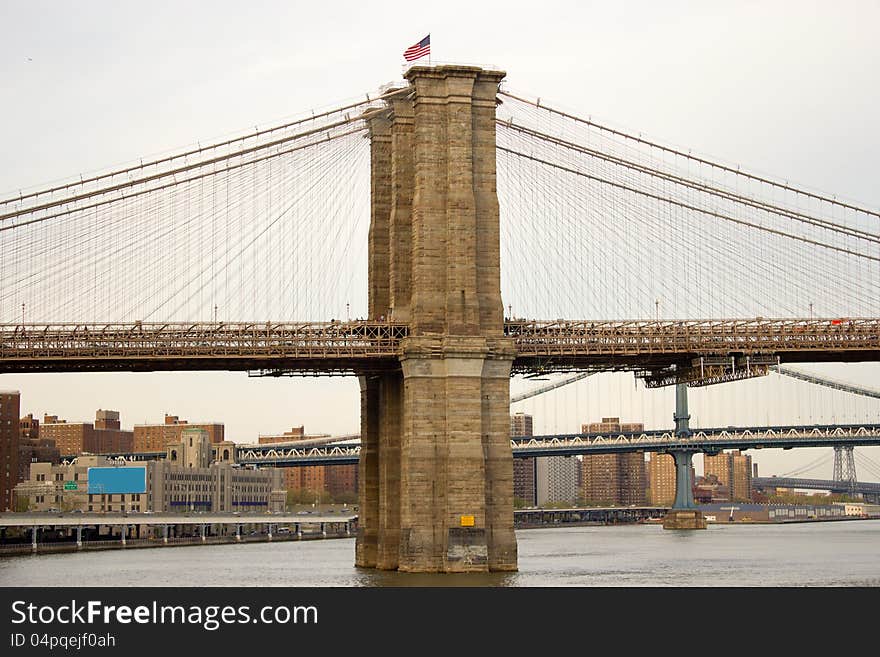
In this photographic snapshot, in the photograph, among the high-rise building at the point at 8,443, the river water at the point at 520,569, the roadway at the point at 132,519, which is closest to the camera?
the river water at the point at 520,569

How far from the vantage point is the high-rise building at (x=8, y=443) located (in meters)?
186

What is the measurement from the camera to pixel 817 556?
4412 inches

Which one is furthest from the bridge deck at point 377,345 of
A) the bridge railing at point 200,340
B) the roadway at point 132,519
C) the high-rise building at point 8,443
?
the high-rise building at point 8,443

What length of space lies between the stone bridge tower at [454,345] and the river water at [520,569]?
8.85 feet

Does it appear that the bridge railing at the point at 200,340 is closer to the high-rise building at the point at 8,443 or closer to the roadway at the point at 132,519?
the roadway at the point at 132,519

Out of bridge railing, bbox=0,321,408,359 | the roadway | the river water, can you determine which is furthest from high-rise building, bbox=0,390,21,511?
bridge railing, bbox=0,321,408,359

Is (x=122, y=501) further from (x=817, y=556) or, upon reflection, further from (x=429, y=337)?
(x=429, y=337)

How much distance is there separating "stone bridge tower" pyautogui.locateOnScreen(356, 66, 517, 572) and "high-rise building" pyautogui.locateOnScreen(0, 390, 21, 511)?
115142 mm

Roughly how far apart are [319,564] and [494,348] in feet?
98.3

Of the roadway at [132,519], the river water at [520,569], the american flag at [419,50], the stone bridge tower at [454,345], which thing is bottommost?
the river water at [520,569]

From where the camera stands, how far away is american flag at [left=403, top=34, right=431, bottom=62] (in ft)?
265
